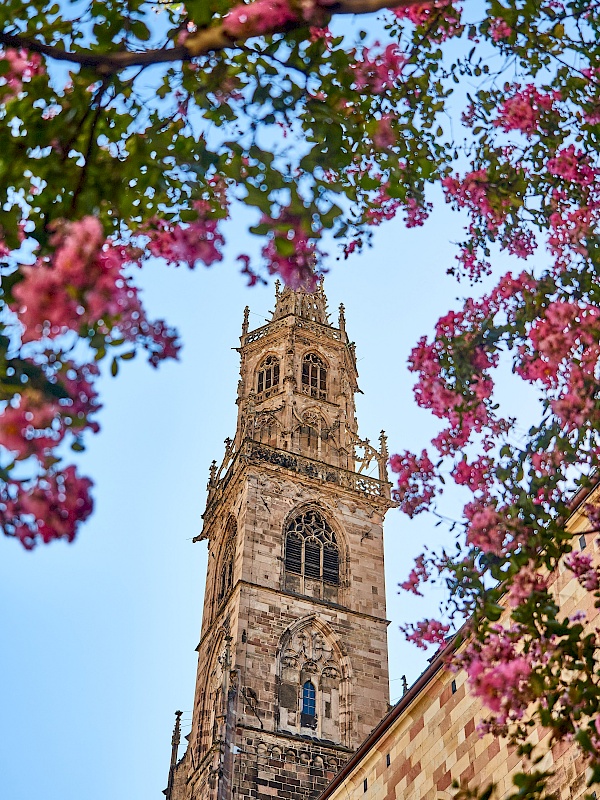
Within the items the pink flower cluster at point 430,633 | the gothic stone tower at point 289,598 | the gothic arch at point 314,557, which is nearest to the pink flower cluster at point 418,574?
the pink flower cluster at point 430,633

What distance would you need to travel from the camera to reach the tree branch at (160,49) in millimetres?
5133

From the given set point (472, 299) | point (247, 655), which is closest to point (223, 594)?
point (247, 655)

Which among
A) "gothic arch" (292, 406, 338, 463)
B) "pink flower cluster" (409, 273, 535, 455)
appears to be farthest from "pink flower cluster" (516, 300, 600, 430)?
"gothic arch" (292, 406, 338, 463)

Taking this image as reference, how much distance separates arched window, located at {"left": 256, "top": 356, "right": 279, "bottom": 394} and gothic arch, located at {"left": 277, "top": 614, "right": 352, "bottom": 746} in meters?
11.0

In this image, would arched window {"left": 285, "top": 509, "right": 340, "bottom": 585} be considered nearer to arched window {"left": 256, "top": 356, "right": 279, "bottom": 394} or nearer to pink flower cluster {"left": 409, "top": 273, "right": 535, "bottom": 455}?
arched window {"left": 256, "top": 356, "right": 279, "bottom": 394}

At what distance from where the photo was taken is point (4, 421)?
462cm

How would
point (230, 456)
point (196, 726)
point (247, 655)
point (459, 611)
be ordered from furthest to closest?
point (230, 456) < point (196, 726) < point (247, 655) < point (459, 611)

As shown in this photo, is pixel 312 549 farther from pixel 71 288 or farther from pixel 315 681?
pixel 71 288

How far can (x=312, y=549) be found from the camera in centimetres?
3353

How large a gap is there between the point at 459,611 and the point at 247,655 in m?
23.0

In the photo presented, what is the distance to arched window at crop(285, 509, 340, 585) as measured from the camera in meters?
32.9

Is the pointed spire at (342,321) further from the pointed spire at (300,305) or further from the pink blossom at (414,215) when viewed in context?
the pink blossom at (414,215)

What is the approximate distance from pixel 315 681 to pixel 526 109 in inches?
963

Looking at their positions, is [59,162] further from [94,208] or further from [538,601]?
[538,601]
